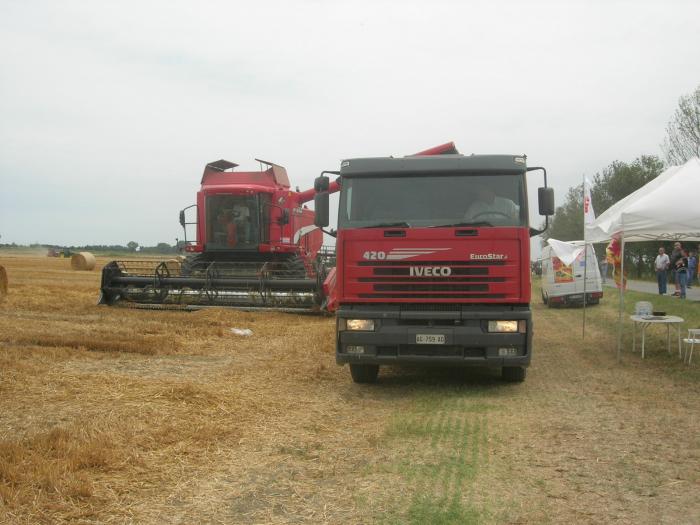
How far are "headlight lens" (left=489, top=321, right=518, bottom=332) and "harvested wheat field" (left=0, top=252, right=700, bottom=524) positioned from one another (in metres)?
0.80

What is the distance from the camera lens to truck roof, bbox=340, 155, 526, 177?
8.66 meters

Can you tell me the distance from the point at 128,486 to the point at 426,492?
6.49 ft

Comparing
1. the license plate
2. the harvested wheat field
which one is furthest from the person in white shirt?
the harvested wheat field

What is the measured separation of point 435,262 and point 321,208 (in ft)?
5.26

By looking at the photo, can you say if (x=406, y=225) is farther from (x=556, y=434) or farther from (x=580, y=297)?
(x=580, y=297)

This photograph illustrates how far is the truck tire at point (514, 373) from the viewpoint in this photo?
30.1 ft

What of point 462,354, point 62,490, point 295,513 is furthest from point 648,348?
point 62,490

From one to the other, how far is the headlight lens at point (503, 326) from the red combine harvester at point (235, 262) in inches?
314

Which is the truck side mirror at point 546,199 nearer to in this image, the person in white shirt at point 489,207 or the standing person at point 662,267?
the person in white shirt at point 489,207

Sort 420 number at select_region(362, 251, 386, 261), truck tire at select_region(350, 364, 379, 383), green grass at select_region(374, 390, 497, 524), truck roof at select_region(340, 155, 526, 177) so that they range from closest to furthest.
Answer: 1. green grass at select_region(374, 390, 497, 524)
2. 420 number at select_region(362, 251, 386, 261)
3. truck roof at select_region(340, 155, 526, 177)
4. truck tire at select_region(350, 364, 379, 383)

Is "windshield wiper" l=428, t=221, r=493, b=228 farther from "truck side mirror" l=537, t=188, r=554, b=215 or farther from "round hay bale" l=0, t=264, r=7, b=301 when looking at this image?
"round hay bale" l=0, t=264, r=7, b=301

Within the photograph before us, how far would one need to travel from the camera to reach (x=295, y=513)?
455 cm

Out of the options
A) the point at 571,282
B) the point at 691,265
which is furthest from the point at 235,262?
the point at 691,265

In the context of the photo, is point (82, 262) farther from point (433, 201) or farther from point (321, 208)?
point (433, 201)
